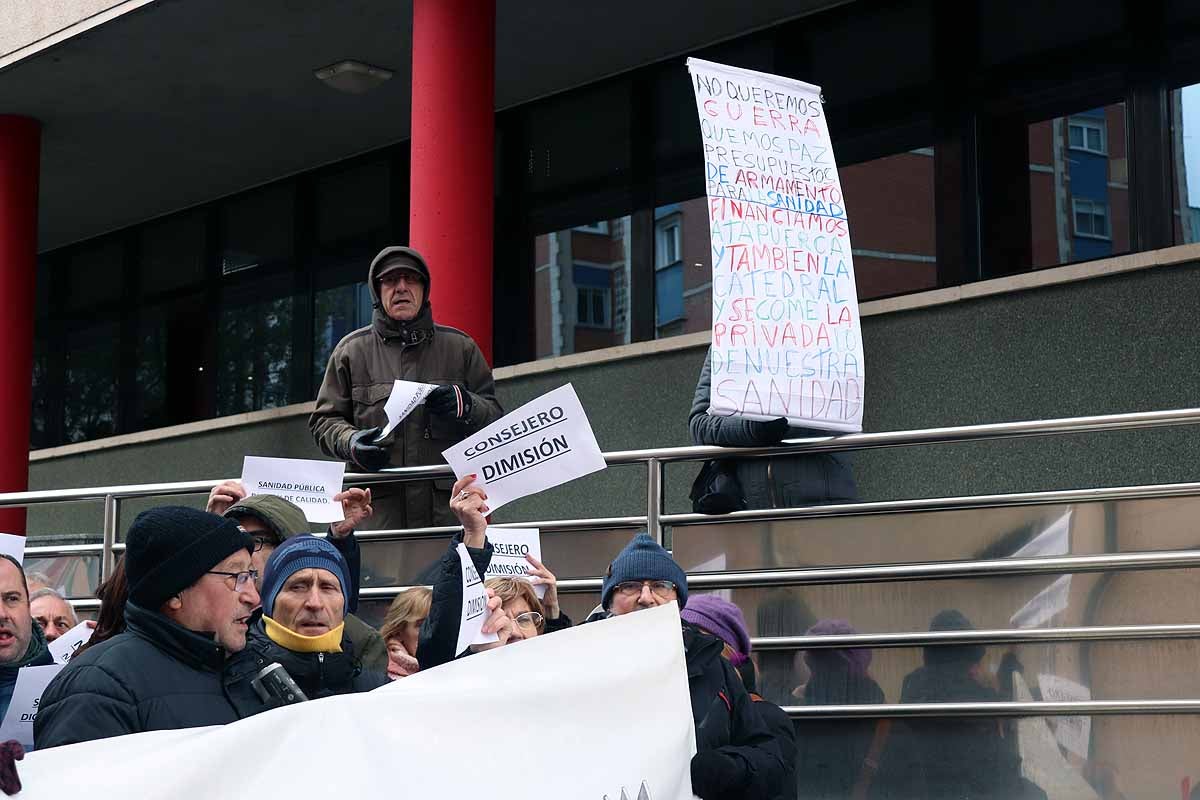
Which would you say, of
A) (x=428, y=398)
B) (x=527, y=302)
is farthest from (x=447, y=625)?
(x=527, y=302)

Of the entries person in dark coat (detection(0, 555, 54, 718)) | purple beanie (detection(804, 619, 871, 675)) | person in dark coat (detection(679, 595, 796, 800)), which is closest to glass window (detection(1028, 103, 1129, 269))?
purple beanie (detection(804, 619, 871, 675))

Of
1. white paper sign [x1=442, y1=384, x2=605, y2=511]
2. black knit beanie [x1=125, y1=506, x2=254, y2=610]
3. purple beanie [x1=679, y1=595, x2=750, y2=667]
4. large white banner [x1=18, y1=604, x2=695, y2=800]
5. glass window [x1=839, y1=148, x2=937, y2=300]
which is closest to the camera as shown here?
large white banner [x1=18, y1=604, x2=695, y2=800]

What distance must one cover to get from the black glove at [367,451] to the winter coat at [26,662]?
2.01 meters

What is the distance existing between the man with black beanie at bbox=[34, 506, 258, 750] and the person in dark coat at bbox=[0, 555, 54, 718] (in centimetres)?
151

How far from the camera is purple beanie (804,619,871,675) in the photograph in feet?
21.9

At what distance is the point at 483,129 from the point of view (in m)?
10.6

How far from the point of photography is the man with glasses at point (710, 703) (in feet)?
16.1

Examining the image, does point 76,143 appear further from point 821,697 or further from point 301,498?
point 821,697

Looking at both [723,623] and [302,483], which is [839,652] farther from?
[302,483]

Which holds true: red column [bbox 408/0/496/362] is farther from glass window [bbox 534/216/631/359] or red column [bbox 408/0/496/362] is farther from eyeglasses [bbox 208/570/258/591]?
eyeglasses [bbox 208/570/258/591]

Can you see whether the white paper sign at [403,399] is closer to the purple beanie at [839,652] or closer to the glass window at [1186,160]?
the purple beanie at [839,652]

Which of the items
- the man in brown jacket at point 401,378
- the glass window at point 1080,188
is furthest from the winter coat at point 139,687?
the glass window at point 1080,188

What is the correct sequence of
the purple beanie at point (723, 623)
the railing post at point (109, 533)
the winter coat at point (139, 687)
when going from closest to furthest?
the winter coat at point (139, 687), the purple beanie at point (723, 623), the railing post at point (109, 533)

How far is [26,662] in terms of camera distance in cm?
565
